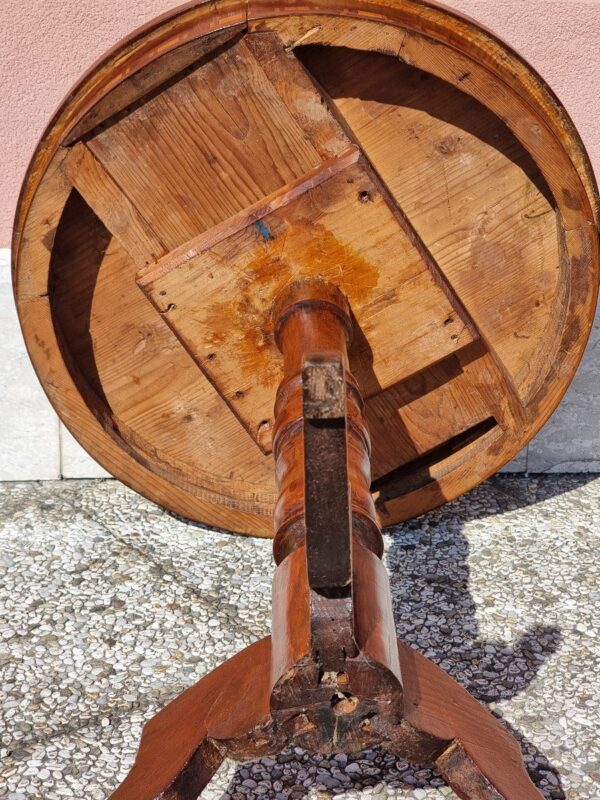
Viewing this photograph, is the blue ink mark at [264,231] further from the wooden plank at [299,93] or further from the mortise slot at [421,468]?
the mortise slot at [421,468]

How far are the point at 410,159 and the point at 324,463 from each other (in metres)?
1.34

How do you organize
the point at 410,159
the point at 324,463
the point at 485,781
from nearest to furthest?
the point at 324,463 < the point at 485,781 < the point at 410,159

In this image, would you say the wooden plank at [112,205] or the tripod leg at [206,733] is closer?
the tripod leg at [206,733]

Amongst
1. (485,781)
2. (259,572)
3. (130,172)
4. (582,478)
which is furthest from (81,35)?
(485,781)

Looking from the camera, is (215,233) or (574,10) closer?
(215,233)

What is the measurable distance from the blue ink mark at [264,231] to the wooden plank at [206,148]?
0.41 feet

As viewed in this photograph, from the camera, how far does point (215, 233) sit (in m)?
2.38

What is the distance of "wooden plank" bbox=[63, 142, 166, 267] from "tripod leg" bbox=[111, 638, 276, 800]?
1.10 m

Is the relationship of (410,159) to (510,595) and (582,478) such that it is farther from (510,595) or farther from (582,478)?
(582,478)

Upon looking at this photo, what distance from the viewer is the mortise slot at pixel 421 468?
2871mm

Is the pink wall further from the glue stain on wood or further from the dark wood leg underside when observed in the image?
the dark wood leg underside

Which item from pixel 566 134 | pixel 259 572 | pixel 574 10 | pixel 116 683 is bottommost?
pixel 116 683

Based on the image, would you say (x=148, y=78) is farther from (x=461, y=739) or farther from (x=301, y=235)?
(x=461, y=739)

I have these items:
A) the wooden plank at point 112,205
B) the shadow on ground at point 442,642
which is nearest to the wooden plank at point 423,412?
the shadow on ground at point 442,642
